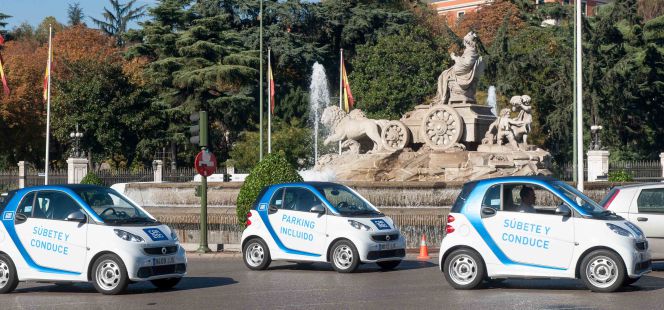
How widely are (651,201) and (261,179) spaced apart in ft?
31.9

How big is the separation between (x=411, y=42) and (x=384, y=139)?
104ft

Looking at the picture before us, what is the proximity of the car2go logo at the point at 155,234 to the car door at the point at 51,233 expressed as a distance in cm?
82

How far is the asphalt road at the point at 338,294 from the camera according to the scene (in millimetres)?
13328

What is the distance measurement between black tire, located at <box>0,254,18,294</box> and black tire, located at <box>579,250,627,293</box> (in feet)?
24.4

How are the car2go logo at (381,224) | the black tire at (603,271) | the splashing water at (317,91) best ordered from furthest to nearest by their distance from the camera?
1. the splashing water at (317,91)
2. the car2go logo at (381,224)
3. the black tire at (603,271)

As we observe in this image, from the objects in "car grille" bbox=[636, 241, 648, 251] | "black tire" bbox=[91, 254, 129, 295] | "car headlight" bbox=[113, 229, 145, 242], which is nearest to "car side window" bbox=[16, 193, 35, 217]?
"black tire" bbox=[91, 254, 129, 295]

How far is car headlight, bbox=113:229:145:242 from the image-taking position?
14.6 metres

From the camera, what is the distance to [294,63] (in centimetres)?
6731

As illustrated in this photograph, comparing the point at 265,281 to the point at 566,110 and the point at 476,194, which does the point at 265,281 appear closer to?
the point at 476,194

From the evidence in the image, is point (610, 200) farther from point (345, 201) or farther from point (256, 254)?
point (256, 254)

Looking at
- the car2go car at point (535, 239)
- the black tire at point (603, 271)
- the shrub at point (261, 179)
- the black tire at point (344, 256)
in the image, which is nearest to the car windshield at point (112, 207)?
the black tire at point (344, 256)

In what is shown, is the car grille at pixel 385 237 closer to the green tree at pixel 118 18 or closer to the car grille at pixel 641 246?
the car grille at pixel 641 246

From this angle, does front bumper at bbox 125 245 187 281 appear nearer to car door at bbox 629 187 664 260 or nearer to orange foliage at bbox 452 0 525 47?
car door at bbox 629 187 664 260

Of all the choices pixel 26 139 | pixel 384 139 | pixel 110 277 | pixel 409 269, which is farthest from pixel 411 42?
pixel 110 277
